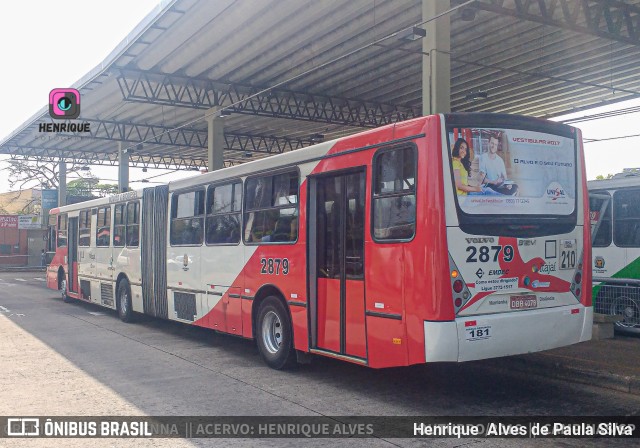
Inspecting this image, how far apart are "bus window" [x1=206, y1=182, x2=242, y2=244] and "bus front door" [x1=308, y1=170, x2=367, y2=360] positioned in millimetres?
2302

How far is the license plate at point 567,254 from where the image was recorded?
7625 mm

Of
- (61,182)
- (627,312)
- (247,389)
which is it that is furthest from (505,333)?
(61,182)

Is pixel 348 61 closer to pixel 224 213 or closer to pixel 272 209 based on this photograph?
pixel 224 213

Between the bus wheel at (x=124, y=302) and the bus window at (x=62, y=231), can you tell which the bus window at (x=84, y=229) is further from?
the bus wheel at (x=124, y=302)

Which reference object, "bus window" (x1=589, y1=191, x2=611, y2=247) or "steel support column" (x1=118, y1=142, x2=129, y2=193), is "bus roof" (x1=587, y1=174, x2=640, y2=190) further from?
"steel support column" (x1=118, y1=142, x2=129, y2=193)

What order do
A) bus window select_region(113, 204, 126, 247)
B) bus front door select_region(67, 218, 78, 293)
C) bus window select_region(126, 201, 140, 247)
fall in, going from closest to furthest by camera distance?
1. bus window select_region(126, 201, 140, 247)
2. bus window select_region(113, 204, 126, 247)
3. bus front door select_region(67, 218, 78, 293)


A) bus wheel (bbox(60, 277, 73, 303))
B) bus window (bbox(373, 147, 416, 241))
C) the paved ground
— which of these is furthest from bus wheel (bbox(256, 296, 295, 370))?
bus wheel (bbox(60, 277, 73, 303))

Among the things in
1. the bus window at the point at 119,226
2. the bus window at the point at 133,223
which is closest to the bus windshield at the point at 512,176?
the bus window at the point at 133,223

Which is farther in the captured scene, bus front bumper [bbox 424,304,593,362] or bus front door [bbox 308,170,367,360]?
bus front door [bbox 308,170,367,360]

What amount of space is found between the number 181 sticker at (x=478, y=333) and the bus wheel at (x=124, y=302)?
10507 mm

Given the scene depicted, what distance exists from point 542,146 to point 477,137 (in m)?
1.00

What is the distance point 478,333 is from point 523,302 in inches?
32.3

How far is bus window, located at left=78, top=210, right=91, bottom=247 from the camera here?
18.2 m

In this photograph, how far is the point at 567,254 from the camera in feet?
25.2
